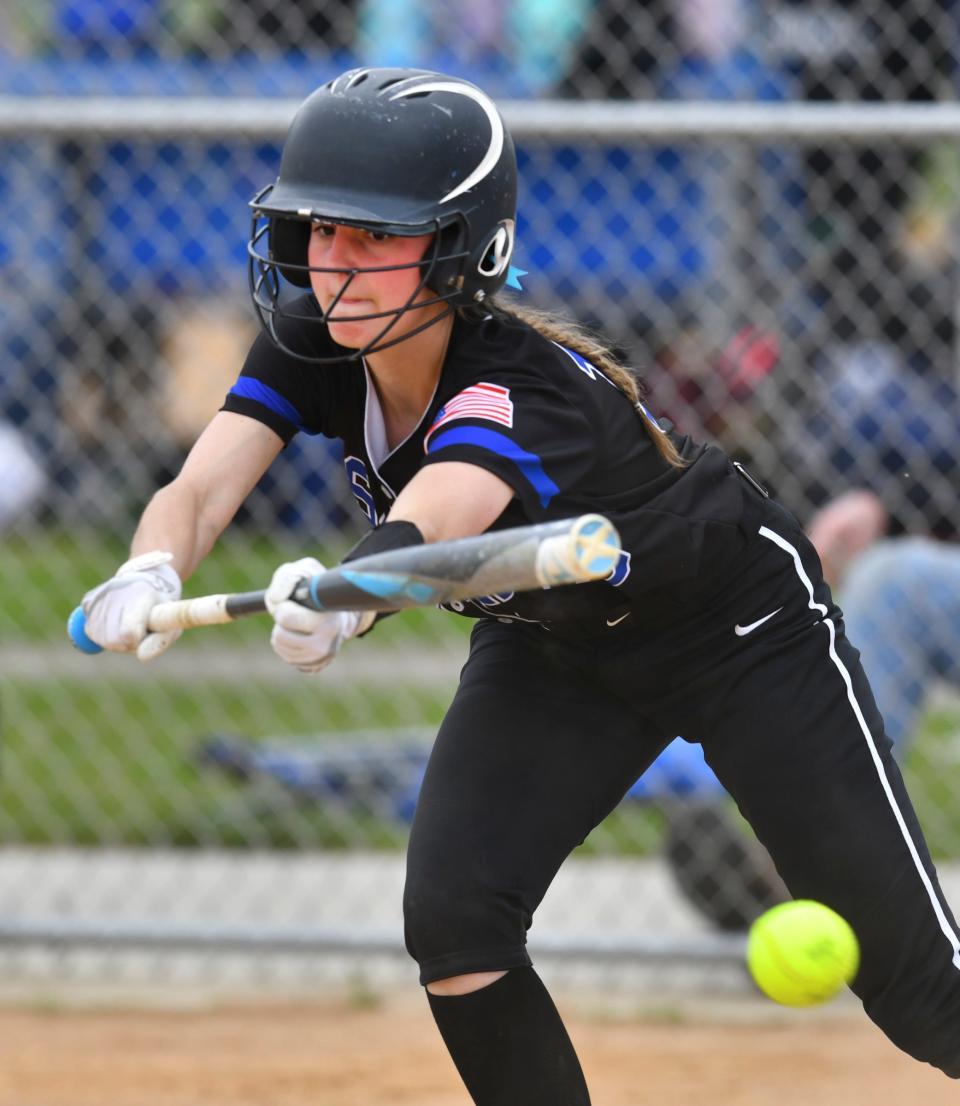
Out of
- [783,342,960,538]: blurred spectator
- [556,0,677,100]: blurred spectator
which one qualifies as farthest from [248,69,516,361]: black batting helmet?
[556,0,677,100]: blurred spectator

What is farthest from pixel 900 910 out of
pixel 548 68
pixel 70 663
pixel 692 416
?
pixel 70 663

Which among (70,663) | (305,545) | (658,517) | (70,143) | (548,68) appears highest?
(658,517)

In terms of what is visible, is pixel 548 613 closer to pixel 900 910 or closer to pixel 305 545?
pixel 900 910

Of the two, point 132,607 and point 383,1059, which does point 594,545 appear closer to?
point 132,607

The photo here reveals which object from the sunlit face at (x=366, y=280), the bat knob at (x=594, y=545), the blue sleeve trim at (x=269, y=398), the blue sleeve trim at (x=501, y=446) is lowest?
the blue sleeve trim at (x=269, y=398)

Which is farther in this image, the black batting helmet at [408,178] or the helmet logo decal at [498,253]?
the helmet logo decal at [498,253]

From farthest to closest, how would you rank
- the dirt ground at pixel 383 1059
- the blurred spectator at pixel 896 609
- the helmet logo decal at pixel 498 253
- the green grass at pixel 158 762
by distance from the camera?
the green grass at pixel 158 762
the blurred spectator at pixel 896 609
the dirt ground at pixel 383 1059
the helmet logo decal at pixel 498 253

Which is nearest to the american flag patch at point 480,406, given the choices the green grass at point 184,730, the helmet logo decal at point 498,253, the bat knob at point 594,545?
the helmet logo decal at point 498,253

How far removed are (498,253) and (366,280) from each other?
0.24 metres

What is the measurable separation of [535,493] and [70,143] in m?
3.54

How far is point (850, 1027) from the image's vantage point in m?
4.46

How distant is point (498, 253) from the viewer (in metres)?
2.79

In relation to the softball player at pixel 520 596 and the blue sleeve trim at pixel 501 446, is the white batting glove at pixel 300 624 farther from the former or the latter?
the blue sleeve trim at pixel 501 446

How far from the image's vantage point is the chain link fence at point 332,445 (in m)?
4.60
